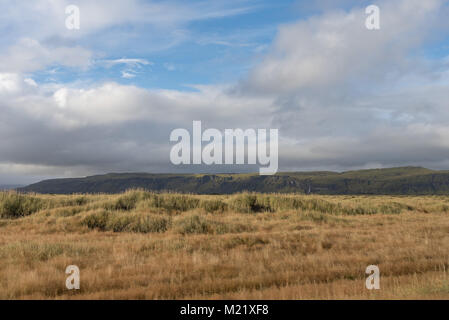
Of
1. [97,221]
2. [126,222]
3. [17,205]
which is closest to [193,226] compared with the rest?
[126,222]

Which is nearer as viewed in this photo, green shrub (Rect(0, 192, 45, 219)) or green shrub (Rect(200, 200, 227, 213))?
green shrub (Rect(0, 192, 45, 219))

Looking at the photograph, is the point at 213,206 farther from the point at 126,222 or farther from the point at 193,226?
the point at 193,226

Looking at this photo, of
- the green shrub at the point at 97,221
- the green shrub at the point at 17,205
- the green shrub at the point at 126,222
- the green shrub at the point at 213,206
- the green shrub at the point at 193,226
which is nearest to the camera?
the green shrub at the point at 193,226

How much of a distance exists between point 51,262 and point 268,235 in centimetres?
804

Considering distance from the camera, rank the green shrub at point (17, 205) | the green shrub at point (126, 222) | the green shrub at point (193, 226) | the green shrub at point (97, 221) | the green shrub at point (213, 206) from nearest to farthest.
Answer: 1. the green shrub at point (193, 226)
2. the green shrub at point (126, 222)
3. the green shrub at point (97, 221)
4. the green shrub at point (17, 205)
5. the green shrub at point (213, 206)

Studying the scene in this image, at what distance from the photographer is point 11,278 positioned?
8055mm

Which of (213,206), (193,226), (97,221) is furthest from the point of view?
(213,206)

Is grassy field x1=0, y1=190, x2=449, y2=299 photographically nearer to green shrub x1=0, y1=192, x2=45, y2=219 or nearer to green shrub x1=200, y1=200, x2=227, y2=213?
green shrub x1=0, y1=192, x2=45, y2=219

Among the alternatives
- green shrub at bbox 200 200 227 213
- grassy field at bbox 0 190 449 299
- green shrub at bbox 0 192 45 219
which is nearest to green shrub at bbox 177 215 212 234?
grassy field at bbox 0 190 449 299

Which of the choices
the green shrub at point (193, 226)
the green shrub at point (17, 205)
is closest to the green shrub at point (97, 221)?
the green shrub at point (193, 226)

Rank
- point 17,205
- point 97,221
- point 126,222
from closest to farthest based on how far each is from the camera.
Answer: point 126,222, point 97,221, point 17,205

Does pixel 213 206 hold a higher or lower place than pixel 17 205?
lower

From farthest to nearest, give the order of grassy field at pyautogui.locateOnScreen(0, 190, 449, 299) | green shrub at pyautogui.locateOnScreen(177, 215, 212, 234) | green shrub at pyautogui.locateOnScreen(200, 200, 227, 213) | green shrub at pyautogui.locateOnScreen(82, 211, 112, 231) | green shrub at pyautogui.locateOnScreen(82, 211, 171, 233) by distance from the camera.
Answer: green shrub at pyautogui.locateOnScreen(200, 200, 227, 213) < green shrub at pyautogui.locateOnScreen(82, 211, 112, 231) < green shrub at pyautogui.locateOnScreen(82, 211, 171, 233) < green shrub at pyautogui.locateOnScreen(177, 215, 212, 234) < grassy field at pyautogui.locateOnScreen(0, 190, 449, 299)

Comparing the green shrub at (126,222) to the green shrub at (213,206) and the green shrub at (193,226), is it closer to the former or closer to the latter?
the green shrub at (193,226)
